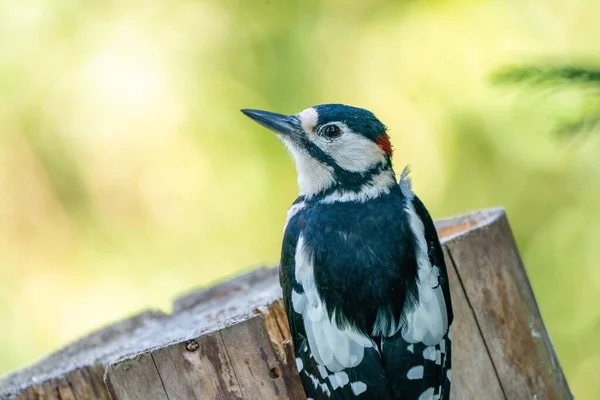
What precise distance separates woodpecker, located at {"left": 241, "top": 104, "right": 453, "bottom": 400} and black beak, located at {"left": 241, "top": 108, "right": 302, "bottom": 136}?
336 millimetres

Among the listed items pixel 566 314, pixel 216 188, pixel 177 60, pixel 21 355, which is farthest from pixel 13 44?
→ pixel 566 314

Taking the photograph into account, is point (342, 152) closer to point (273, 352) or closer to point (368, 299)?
point (368, 299)

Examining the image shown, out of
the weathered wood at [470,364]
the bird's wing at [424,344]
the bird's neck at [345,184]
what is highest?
the bird's neck at [345,184]

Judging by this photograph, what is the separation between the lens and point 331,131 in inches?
116

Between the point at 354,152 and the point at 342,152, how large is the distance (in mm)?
42

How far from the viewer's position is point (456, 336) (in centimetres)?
283

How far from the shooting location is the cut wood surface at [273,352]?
102 inches

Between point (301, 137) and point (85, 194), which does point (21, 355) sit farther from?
point (301, 137)

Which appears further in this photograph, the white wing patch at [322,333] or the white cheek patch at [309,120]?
the white cheek patch at [309,120]

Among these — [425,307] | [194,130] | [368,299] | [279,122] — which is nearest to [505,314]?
[425,307]

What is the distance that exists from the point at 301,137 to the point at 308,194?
0.22m

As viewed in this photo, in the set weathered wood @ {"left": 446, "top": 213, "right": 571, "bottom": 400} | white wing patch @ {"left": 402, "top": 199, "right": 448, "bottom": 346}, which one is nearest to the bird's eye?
white wing patch @ {"left": 402, "top": 199, "right": 448, "bottom": 346}

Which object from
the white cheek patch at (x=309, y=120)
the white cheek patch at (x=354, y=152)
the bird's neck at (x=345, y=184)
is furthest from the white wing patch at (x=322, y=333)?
the white cheek patch at (x=309, y=120)

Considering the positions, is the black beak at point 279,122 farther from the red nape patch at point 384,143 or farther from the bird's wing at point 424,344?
the bird's wing at point 424,344
